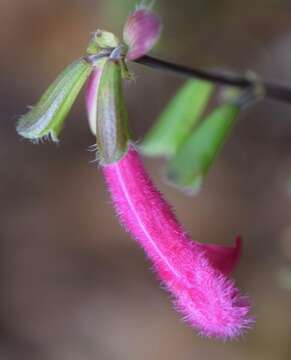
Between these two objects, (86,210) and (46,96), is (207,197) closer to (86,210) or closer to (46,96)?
(86,210)

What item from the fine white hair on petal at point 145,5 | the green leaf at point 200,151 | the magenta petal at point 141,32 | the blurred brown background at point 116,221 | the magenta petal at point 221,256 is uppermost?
the fine white hair on petal at point 145,5

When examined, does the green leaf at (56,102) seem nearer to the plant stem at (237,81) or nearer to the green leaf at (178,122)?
the plant stem at (237,81)

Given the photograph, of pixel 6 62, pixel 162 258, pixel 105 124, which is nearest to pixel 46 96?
pixel 105 124

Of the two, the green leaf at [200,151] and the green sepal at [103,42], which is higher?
the green sepal at [103,42]

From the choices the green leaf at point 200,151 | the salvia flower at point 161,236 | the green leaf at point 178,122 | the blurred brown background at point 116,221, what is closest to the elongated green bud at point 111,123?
the salvia flower at point 161,236

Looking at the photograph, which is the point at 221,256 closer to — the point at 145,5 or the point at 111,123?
the point at 111,123

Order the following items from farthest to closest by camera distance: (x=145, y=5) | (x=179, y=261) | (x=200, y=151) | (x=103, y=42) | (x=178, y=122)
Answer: (x=178, y=122), (x=200, y=151), (x=145, y=5), (x=103, y=42), (x=179, y=261)

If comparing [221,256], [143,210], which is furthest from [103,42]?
[221,256]
